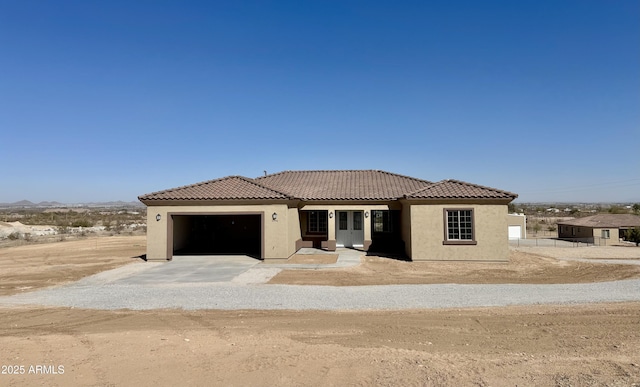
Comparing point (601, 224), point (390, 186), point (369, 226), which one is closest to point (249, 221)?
point (369, 226)

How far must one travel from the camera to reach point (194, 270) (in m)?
16.1

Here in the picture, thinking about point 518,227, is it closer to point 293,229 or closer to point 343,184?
point 343,184

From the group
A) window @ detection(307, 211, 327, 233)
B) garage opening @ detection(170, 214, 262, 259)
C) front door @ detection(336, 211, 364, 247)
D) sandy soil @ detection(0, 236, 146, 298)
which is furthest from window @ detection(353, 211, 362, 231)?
sandy soil @ detection(0, 236, 146, 298)

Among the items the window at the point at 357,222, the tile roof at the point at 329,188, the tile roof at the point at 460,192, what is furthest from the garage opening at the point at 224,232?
the tile roof at the point at 460,192

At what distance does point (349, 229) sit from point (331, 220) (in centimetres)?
178

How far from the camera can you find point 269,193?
62.0 ft

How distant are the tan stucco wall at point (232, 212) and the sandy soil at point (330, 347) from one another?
892cm

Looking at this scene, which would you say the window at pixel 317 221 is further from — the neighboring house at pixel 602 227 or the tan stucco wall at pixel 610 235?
the tan stucco wall at pixel 610 235

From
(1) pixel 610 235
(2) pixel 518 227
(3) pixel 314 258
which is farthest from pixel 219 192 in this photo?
(1) pixel 610 235

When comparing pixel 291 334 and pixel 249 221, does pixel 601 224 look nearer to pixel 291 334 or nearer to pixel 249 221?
pixel 249 221

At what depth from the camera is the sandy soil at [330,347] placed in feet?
18.0

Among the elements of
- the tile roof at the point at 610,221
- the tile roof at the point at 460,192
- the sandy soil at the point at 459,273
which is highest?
the tile roof at the point at 460,192

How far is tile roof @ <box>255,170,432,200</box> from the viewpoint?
2284 cm

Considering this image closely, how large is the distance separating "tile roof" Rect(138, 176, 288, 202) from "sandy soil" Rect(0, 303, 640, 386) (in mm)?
9569
